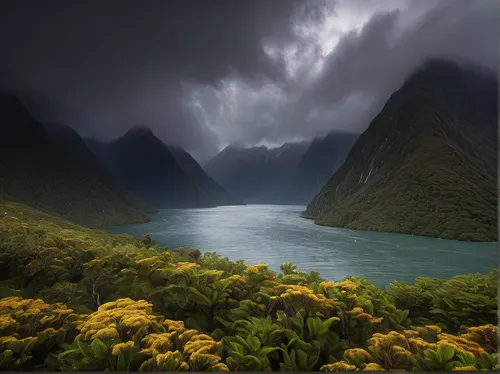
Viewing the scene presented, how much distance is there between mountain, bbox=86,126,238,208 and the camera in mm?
9808

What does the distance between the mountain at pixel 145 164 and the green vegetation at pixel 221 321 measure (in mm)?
5657

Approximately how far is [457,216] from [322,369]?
35560mm

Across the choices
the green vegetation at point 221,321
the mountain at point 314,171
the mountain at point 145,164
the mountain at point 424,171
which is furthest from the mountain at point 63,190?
the mountain at point 314,171

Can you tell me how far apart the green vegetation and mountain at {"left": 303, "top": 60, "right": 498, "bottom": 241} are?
614cm

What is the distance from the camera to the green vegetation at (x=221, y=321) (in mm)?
1962

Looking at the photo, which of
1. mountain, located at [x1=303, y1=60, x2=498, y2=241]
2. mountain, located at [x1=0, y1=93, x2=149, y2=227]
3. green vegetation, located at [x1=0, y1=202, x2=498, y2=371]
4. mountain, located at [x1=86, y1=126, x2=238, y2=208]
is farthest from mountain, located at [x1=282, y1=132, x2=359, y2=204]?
green vegetation, located at [x1=0, y1=202, x2=498, y2=371]

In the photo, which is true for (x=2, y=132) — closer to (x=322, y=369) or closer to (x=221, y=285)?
(x=221, y=285)

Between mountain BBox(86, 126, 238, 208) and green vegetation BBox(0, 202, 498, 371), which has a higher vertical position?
mountain BBox(86, 126, 238, 208)

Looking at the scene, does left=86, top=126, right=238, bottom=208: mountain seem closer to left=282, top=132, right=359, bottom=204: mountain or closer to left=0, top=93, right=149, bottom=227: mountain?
left=0, top=93, right=149, bottom=227: mountain

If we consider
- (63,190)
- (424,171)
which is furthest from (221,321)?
(63,190)

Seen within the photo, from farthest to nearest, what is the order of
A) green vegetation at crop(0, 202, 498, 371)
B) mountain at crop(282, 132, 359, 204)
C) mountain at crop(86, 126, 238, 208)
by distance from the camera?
1. mountain at crop(282, 132, 359, 204)
2. mountain at crop(86, 126, 238, 208)
3. green vegetation at crop(0, 202, 498, 371)

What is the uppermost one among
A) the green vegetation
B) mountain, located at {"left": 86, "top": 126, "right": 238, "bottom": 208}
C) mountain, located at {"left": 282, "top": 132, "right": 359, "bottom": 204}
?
mountain, located at {"left": 282, "top": 132, "right": 359, "bottom": 204}

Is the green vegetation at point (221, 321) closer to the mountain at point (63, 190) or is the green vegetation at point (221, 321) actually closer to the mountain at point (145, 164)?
the mountain at point (145, 164)

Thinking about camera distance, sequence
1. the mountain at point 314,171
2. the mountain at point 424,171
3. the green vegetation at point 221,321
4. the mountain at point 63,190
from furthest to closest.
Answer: the mountain at point 314,171
the mountain at point 63,190
the mountain at point 424,171
the green vegetation at point 221,321
